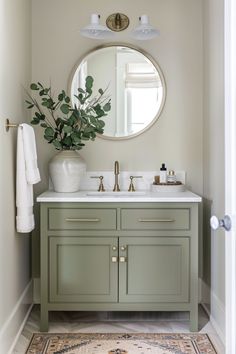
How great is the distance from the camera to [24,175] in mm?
2475

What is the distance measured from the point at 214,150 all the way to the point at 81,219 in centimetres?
96

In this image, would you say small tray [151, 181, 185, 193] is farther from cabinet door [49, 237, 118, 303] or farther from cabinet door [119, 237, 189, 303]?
cabinet door [49, 237, 118, 303]

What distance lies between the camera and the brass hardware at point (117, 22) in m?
3.20

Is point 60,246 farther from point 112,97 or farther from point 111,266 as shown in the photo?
point 112,97

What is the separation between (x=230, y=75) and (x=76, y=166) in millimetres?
1631

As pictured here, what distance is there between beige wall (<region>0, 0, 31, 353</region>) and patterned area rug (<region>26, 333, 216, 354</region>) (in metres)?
0.19

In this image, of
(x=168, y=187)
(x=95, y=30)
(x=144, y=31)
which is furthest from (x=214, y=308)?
(x=95, y=30)

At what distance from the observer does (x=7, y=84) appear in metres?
2.41

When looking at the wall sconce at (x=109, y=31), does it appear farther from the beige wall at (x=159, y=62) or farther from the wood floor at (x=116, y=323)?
the wood floor at (x=116, y=323)

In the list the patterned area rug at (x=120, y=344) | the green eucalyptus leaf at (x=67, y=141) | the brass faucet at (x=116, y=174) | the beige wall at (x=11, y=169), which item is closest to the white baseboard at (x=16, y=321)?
the beige wall at (x=11, y=169)

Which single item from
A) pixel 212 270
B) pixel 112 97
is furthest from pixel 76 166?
pixel 212 270

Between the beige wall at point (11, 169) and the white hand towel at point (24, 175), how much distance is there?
42mm

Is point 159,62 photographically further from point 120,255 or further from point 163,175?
point 120,255

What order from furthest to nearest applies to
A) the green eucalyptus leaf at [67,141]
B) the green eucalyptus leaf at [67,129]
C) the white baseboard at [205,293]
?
1. the white baseboard at [205,293]
2. the green eucalyptus leaf at [67,141]
3. the green eucalyptus leaf at [67,129]
